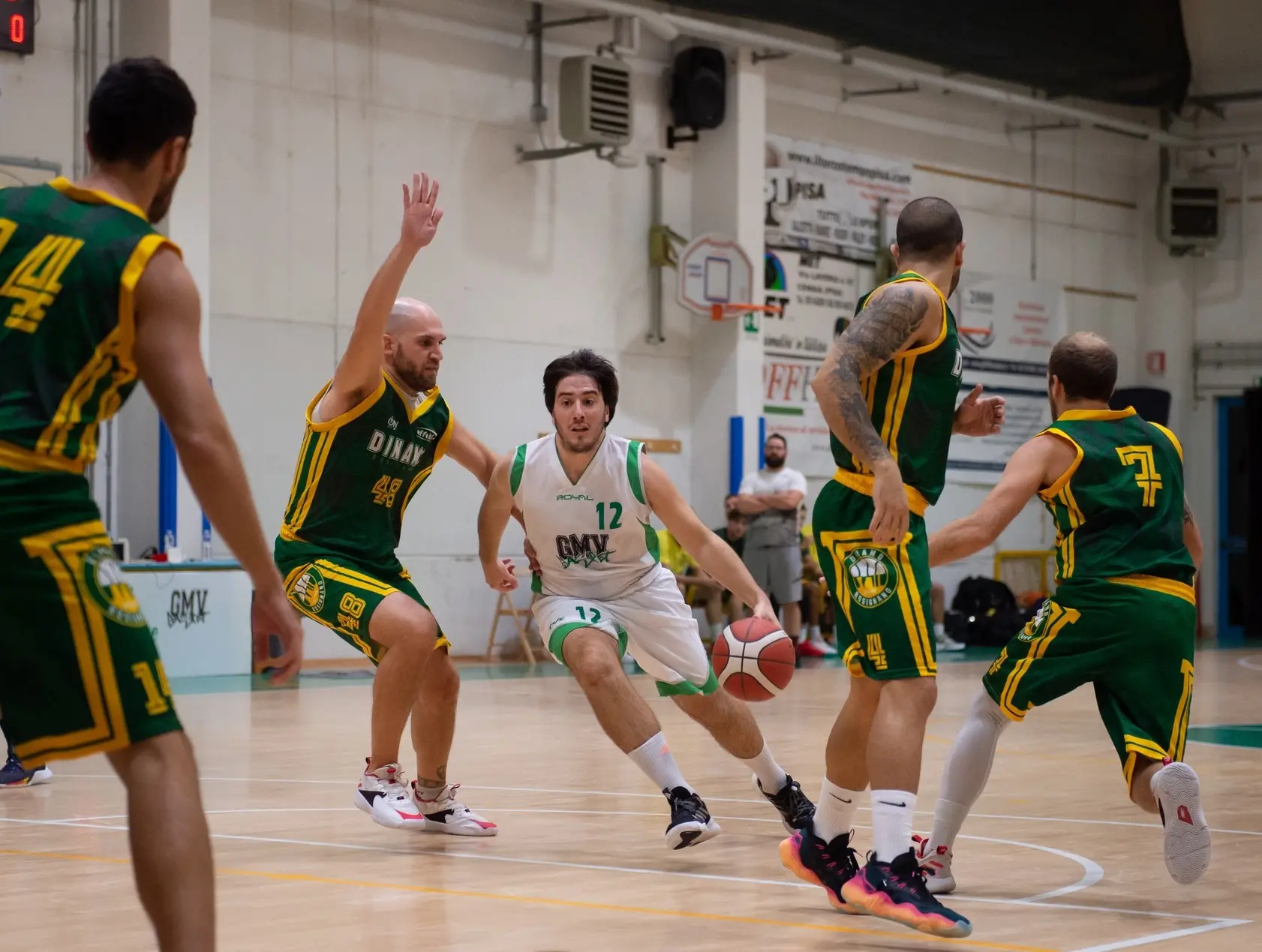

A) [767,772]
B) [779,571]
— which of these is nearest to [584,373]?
[767,772]

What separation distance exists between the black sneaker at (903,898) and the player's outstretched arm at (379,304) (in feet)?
6.66

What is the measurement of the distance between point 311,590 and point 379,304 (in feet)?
3.65

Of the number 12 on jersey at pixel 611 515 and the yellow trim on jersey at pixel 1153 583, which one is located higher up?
the number 12 on jersey at pixel 611 515

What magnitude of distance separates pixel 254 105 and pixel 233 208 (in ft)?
2.88

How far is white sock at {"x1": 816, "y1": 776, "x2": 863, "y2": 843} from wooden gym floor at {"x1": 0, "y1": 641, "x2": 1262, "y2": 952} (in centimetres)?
21

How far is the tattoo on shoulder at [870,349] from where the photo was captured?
175 inches

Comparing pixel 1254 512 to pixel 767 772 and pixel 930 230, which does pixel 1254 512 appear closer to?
pixel 767 772

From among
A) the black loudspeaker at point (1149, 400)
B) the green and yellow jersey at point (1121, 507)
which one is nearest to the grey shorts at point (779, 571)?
the black loudspeaker at point (1149, 400)

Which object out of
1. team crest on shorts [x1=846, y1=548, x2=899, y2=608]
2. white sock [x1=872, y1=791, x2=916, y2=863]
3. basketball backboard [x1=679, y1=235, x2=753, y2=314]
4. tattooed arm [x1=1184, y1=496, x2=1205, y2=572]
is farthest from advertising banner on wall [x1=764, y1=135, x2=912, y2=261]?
white sock [x1=872, y1=791, x2=916, y2=863]

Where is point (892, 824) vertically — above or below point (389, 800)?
above

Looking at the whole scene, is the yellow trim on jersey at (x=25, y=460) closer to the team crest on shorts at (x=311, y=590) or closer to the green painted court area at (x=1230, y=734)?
the team crest on shorts at (x=311, y=590)

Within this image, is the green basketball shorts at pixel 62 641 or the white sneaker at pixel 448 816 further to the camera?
the white sneaker at pixel 448 816

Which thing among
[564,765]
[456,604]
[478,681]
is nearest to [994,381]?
[456,604]

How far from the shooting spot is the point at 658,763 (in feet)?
18.6
